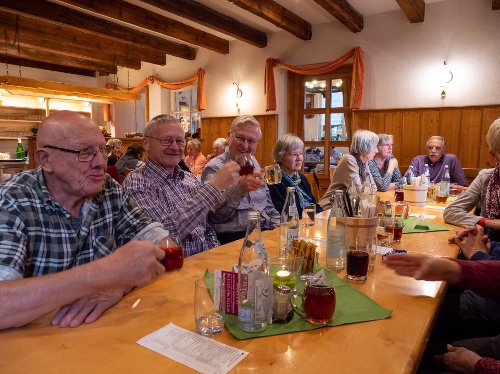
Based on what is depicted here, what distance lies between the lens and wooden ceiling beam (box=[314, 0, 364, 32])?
5.42 metres

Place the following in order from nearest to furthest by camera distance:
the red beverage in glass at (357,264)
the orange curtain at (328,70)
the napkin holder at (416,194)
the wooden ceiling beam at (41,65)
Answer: the red beverage in glass at (357,264)
the napkin holder at (416,194)
the orange curtain at (328,70)
the wooden ceiling beam at (41,65)

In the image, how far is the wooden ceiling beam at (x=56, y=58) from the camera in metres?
7.87

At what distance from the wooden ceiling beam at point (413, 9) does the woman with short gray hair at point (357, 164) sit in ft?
8.15

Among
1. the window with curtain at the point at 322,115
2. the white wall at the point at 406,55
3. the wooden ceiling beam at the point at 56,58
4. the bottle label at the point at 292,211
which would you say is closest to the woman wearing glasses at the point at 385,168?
the white wall at the point at 406,55

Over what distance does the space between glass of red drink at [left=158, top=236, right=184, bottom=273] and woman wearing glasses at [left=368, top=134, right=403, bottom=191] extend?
11.7 ft

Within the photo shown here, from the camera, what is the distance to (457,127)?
5.92 m

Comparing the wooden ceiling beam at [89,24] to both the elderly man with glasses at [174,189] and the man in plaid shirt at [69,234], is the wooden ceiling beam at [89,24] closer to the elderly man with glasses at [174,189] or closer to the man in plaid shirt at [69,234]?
the elderly man with glasses at [174,189]

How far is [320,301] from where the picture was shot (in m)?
1.03

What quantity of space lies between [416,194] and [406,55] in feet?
12.3

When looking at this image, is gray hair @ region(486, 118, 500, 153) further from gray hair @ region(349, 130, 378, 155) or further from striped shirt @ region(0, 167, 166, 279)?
striped shirt @ region(0, 167, 166, 279)

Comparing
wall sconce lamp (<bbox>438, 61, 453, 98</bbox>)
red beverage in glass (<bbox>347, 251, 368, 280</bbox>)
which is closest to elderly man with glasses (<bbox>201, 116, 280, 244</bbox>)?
red beverage in glass (<bbox>347, 251, 368, 280</bbox>)

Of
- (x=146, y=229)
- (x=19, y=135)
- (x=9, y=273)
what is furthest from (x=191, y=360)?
(x=19, y=135)

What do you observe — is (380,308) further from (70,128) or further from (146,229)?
(70,128)

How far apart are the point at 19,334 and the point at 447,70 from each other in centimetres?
645
